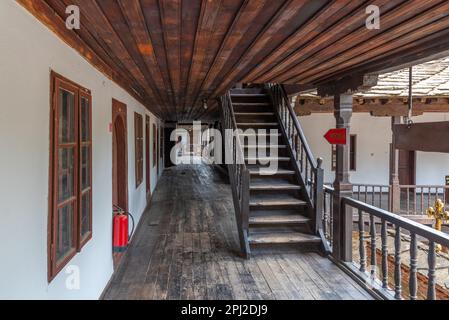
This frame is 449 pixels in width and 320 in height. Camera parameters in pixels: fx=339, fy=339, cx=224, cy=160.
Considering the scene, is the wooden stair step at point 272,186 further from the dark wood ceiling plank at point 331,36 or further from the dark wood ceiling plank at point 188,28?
the dark wood ceiling plank at point 188,28

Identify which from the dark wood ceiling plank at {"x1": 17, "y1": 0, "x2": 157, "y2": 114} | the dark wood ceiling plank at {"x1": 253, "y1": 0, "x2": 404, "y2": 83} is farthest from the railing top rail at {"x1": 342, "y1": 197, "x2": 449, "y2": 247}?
the dark wood ceiling plank at {"x1": 17, "y1": 0, "x2": 157, "y2": 114}

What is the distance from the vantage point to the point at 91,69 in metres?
2.86

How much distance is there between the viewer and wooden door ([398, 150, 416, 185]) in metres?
11.1

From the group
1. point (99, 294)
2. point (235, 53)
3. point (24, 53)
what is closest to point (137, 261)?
point (99, 294)

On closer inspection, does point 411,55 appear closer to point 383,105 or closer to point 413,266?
point 413,266

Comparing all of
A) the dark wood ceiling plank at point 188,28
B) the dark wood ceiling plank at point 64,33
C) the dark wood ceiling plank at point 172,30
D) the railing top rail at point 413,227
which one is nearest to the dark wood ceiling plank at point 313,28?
the dark wood ceiling plank at point 188,28

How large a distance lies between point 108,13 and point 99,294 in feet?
7.80

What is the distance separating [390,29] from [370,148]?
9429 mm

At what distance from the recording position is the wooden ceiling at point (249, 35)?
1.80 m

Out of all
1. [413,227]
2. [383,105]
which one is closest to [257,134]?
[413,227]

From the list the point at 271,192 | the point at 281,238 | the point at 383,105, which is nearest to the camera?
the point at 281,238

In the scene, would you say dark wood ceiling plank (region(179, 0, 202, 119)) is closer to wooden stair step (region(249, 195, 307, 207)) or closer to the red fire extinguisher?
the red fire extinguisher

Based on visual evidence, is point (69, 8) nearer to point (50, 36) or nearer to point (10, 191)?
point (50, 36)

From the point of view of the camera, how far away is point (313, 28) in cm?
212
